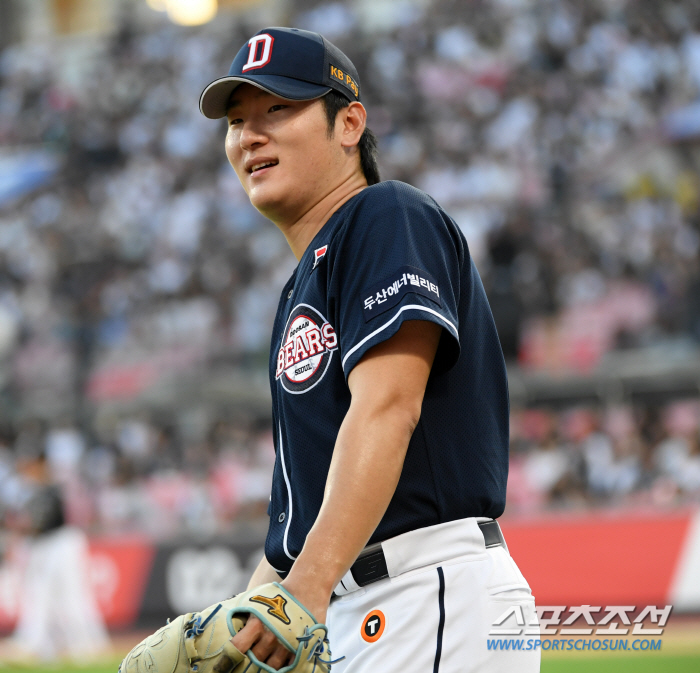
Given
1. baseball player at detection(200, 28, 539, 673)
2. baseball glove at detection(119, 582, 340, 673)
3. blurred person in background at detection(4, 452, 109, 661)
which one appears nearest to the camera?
baseball glove at detection(119, 582, 340, 673)

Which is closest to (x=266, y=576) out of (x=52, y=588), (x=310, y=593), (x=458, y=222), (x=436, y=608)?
(x=436, y=608)

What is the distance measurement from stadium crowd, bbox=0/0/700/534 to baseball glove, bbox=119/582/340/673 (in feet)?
Answer: 26.0

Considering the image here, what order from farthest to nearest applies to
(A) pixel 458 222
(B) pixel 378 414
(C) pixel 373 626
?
(A) pixel 458 222
(C) pixel 373 626
(B) pixel 378 414

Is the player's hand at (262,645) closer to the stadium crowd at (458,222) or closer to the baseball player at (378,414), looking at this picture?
the baseball player at (378,414)

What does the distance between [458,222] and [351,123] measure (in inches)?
420


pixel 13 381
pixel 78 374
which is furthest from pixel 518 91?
pixel 13 381

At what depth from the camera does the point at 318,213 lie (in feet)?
7.64

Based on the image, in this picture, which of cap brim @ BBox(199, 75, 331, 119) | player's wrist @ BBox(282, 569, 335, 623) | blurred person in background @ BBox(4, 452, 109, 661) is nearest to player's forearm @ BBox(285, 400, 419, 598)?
player's wrist @ BBox(282, 569, 335, 623)

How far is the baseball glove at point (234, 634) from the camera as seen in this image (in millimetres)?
1637

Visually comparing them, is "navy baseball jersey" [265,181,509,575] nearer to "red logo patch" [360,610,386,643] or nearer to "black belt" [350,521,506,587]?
"black belt" [350,521,506,587]

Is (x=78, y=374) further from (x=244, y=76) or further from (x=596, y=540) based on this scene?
(x=244, y=76)

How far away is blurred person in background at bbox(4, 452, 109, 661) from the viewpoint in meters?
9.02

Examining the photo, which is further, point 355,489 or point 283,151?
point 283,151

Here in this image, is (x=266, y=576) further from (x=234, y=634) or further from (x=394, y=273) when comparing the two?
(x=394, y=273)
